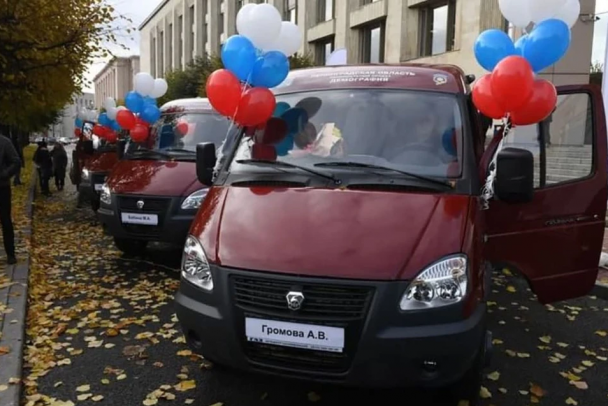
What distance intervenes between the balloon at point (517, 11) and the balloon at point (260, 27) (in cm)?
192

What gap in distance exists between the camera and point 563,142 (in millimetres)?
4941

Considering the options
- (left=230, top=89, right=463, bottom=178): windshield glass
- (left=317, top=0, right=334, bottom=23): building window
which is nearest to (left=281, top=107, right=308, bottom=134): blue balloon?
(left=230, top=89, right=463, bottom=178): windshield glass

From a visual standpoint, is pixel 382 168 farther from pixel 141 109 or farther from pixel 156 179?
pixel 141 109

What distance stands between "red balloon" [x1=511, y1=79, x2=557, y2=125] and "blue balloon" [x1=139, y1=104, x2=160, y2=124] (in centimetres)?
657

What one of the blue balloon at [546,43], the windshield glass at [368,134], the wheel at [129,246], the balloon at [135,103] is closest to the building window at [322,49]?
the balloon at [135,103]

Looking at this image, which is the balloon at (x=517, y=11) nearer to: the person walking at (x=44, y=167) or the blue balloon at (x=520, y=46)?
the blue balloon at (x=520, y=46)

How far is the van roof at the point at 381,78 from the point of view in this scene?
14.0 feet

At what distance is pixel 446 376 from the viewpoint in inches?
120

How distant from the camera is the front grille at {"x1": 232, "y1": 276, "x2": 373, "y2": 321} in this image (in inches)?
119

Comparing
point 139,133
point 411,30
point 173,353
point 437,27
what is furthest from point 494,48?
point 411,30

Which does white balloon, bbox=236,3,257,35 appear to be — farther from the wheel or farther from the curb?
the wheel

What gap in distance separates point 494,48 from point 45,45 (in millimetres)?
9775

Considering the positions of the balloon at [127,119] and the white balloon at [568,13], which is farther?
the balloon at [127,119]

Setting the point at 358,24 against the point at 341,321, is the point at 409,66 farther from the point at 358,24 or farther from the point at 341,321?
the point at 358,24
